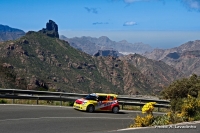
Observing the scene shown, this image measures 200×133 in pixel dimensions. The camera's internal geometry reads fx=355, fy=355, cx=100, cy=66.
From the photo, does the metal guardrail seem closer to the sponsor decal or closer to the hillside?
the sponsor decal

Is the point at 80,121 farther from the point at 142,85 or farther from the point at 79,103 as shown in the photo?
the point at 142,85

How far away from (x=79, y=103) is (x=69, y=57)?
17351cm

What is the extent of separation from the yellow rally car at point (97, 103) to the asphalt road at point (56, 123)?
0.42m

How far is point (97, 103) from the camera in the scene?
19.6 meters

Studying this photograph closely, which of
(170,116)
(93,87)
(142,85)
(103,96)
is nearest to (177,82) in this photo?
(103,96)

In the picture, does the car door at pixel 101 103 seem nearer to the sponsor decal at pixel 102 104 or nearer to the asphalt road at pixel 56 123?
the sponsor decal at pixel 102 104

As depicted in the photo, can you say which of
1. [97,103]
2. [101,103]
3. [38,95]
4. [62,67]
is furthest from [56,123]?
[62,67]

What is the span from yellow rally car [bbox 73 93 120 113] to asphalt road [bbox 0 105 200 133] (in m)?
0.42

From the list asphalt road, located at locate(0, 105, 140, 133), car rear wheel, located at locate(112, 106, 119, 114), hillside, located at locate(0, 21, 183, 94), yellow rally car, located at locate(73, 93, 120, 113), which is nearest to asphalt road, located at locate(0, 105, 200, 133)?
→ asphalt road, located at locate(0, 105, 140, 133)

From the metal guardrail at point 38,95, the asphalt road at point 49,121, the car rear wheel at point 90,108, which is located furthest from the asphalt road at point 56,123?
the metal guardrail at point 38,95

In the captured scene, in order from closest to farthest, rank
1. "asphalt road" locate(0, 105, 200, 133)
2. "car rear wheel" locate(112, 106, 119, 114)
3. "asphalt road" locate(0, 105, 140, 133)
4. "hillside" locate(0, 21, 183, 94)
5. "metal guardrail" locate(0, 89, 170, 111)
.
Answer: "asphalt road" locate(0, 105, 200, 133) → "asphalt road" locate(0, 105, 140, 133) → "car rear wheel" locate(112, 106, 119, 114) → "metal guardrail" locate(0, 89, 170, 111) → "hillside" locate(0, 21, 183, 94)

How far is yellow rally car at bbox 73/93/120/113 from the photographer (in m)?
19.2

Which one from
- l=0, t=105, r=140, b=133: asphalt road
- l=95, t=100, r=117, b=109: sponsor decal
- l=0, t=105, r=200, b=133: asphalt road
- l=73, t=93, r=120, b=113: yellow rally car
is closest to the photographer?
l=0, t=105, r=200, b=133: asphalt road

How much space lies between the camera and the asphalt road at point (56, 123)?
12135mm
